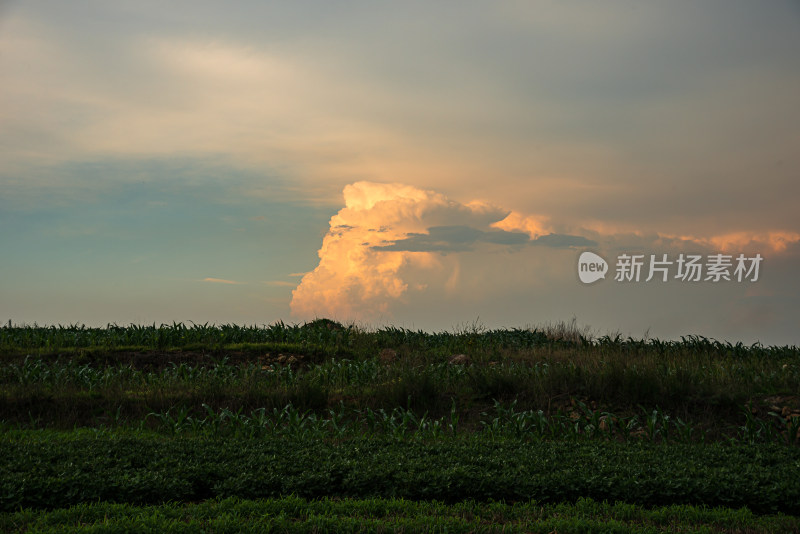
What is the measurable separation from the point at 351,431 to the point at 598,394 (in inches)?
185

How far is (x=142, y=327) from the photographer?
19094 millimetres

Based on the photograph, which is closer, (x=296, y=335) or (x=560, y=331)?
(x=296, y=335)

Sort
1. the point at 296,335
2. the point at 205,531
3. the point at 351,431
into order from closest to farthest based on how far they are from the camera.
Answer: the point at 205,531, the point at 351,431, the point at 296,335

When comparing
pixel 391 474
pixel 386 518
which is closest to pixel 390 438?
pixel 391 474

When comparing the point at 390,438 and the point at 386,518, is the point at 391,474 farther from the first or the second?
the point at 390,438

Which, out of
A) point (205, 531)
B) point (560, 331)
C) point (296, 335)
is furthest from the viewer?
point (560, 331)

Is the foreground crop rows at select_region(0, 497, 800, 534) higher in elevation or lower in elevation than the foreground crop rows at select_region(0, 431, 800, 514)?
lower

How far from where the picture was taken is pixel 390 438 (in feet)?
27.8

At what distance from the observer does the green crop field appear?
19.4ft

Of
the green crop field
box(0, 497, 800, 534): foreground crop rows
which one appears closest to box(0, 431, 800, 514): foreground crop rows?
the green crop field

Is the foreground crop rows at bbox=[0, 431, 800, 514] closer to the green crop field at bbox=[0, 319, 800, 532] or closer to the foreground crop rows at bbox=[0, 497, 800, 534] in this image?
the green crop field at bbox=[0, 319, 800, 532]

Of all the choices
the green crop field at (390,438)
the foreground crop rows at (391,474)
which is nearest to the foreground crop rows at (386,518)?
the green crop field at (390,438)

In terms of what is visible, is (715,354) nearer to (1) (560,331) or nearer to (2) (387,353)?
(1) (560,331)

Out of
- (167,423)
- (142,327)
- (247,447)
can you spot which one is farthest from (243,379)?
(142,327)
